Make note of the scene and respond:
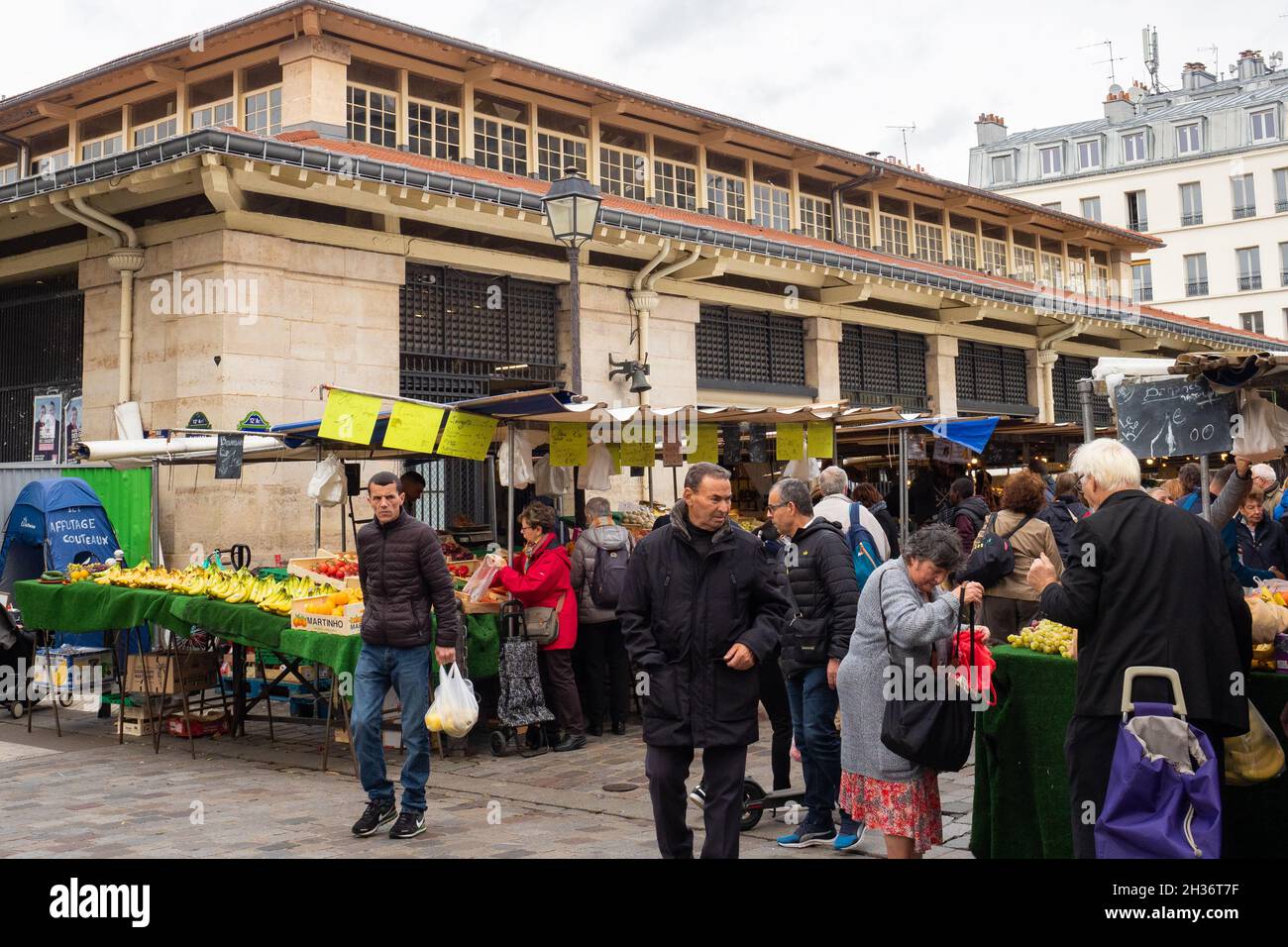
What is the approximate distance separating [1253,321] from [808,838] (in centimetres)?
5318

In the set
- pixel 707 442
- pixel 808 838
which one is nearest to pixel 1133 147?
pixel 707 442

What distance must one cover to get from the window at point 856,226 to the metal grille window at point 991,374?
3177mm

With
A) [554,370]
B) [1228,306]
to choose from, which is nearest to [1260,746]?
[554,370]

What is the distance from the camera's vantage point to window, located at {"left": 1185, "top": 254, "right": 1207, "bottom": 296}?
175ft

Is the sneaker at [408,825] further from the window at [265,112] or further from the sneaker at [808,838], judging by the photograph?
the window at [265,112]

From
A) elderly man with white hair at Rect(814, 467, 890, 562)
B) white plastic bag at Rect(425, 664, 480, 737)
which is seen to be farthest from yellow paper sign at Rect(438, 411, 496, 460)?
elderly man with white hair at Rect(814, 467, 890, 562)

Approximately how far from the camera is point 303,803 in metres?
7.88

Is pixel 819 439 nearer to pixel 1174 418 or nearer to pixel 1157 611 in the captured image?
pixel 1174 418

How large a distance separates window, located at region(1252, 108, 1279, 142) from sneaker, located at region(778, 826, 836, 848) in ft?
178

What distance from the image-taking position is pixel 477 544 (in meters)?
14.7

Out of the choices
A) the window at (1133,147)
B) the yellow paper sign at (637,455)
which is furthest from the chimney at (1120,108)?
the yellow paper sign at (637,455)

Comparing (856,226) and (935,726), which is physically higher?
(856,226)

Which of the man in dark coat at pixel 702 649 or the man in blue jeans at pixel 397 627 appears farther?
the man in blue jeans at pixel 397 627

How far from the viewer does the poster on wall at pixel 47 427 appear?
1695 cm
